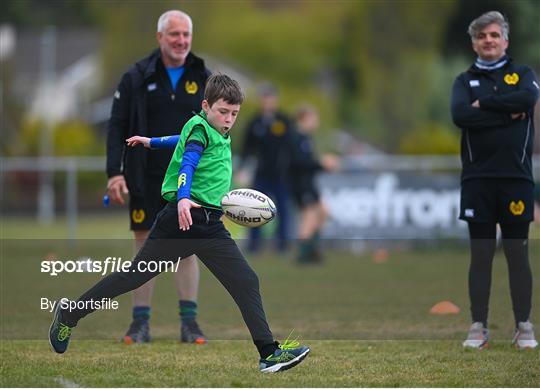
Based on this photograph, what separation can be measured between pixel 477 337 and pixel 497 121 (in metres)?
1.51

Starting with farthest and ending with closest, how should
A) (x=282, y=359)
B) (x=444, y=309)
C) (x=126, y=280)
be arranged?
(x=444, y=309)
(x=126, y=280)
(x=282, y=359)

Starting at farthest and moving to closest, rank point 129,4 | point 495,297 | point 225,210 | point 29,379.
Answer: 1. point 129,4
2. point 495,297
3. point 225,210
4. point 29,379

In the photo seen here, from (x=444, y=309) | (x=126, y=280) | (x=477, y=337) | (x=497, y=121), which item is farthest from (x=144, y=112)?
(x=444, y=309)

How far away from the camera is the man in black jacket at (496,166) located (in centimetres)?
735

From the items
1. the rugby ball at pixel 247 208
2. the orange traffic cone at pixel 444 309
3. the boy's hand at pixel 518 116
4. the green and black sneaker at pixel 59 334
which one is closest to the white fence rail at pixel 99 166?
the orange traffic cone at pixel 444 309

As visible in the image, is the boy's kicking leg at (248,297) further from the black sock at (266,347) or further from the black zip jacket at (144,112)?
the black zip jacket at (144,112)

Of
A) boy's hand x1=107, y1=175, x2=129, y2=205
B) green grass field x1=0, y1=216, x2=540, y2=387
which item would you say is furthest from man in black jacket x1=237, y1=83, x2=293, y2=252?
boy's hand x1=107, y1=175, x2=129, y2=205

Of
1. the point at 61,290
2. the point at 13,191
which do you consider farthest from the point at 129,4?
the point at 61,290

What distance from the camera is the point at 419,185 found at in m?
16.0

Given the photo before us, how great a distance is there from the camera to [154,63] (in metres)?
7.64

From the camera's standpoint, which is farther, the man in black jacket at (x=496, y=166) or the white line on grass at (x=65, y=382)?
the man in black jacket at (x=496, y=166)

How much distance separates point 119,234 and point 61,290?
10337mm

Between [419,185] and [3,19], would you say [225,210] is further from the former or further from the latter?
[3,19]

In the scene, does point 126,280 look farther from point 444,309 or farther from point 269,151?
point 269,151
